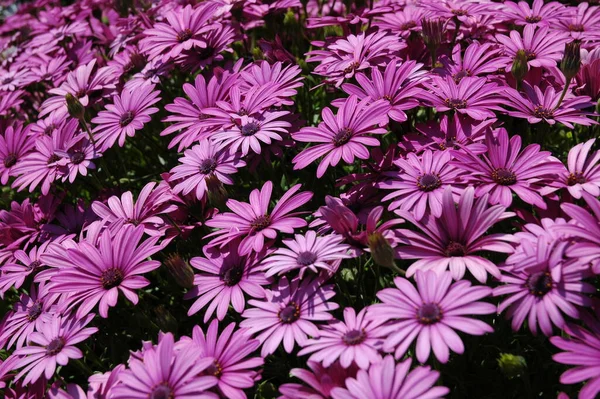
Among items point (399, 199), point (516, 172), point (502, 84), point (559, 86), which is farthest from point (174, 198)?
point (559, 86)

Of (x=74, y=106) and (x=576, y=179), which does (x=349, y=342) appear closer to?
(x=576, y=179)

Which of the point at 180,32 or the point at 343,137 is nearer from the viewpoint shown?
the point at 343,137

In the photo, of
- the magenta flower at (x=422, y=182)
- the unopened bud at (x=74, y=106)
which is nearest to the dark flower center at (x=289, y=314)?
the magenta flower at (x=422, y=182)

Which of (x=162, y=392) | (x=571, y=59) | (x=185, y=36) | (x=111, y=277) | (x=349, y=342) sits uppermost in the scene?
(x=185, y=36)

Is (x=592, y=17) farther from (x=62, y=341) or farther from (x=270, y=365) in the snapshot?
(x=62, y=341)

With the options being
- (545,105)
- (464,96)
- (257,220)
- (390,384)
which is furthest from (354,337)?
(545,105)
